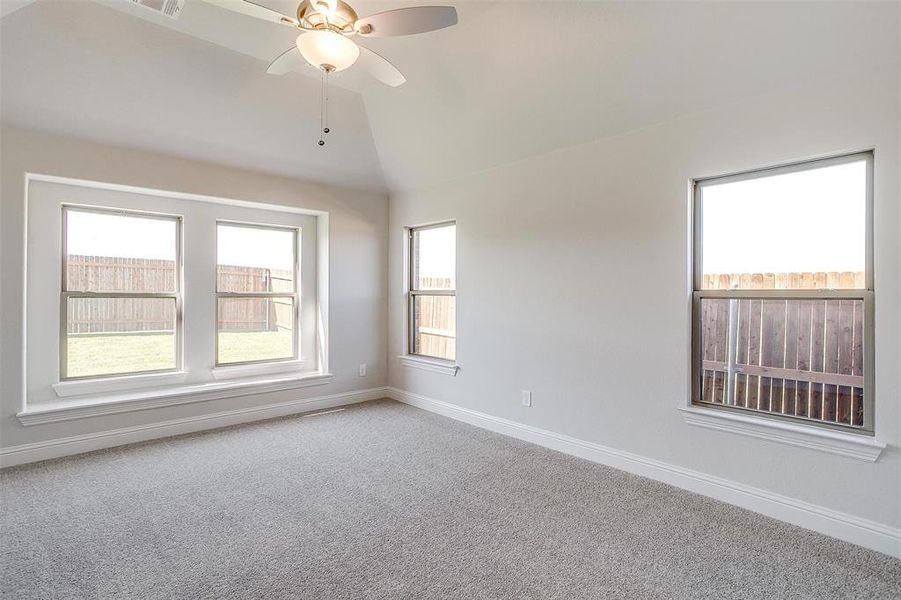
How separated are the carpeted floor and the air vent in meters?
2.59

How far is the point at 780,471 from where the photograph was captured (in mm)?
2387

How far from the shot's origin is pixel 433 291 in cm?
464

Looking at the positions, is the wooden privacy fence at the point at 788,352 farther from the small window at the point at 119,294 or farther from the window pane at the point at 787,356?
the small window at the point at 119,294

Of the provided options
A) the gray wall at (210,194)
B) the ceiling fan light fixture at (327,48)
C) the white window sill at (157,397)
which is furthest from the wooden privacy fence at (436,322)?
the ceiling fan light fixture at (327,48)

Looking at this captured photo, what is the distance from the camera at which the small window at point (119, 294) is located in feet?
11.5

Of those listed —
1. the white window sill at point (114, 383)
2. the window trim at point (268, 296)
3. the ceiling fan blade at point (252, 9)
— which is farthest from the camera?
the window trim at point (268, 296)

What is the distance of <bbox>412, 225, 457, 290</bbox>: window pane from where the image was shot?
4.48 meters

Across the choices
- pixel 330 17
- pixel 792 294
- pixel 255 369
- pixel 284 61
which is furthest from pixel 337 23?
pixel 255 369

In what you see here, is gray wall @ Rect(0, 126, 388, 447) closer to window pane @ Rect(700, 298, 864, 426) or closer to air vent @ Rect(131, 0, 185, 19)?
air vent @ Rect(131, 0, 185, 19)

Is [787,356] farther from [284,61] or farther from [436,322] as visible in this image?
[284,61]

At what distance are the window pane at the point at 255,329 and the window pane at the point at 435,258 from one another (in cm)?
145

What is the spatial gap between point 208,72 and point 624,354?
3.56 meters

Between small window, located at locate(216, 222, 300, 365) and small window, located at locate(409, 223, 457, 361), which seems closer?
small window, located at locate(216, 222, 300, 365)

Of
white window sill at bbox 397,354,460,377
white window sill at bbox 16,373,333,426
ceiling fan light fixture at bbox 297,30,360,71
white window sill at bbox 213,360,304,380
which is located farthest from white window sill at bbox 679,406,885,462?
white window sill at bbox 213,360,304,380
